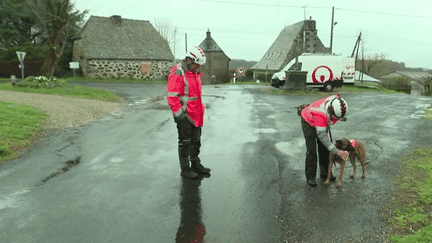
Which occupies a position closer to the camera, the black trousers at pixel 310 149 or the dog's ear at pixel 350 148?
the black trousers at pixel 310 149

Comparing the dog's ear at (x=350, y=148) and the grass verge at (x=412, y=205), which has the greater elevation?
the dog's ear at (x=350, y=148)

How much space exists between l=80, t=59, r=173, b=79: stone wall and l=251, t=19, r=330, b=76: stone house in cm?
1416

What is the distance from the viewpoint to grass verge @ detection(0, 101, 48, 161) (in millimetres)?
6847

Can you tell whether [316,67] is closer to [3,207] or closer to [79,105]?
[79,105]

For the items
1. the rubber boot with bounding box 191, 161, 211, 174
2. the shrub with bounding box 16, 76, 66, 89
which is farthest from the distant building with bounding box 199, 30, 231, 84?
the rubber boot with bounding box 191, 161, 211, 174

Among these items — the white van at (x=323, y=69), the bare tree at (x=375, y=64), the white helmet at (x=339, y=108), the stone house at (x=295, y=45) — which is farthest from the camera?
the bare tree at (x=375, y=64)

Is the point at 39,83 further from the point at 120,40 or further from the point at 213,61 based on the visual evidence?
the point at 213,61

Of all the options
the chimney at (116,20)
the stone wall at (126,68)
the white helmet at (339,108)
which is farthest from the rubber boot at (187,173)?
the chimney at (116,20)

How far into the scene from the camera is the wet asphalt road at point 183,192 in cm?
367

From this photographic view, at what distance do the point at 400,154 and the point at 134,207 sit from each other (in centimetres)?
560

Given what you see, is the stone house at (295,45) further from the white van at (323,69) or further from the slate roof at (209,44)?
the white van at (323,69)

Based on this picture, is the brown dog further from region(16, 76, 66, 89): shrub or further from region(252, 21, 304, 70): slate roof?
region(252, 21, 304, 70): slate roof

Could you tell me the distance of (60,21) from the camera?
2455 centimetres

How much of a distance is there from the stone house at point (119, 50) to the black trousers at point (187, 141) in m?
31.9
